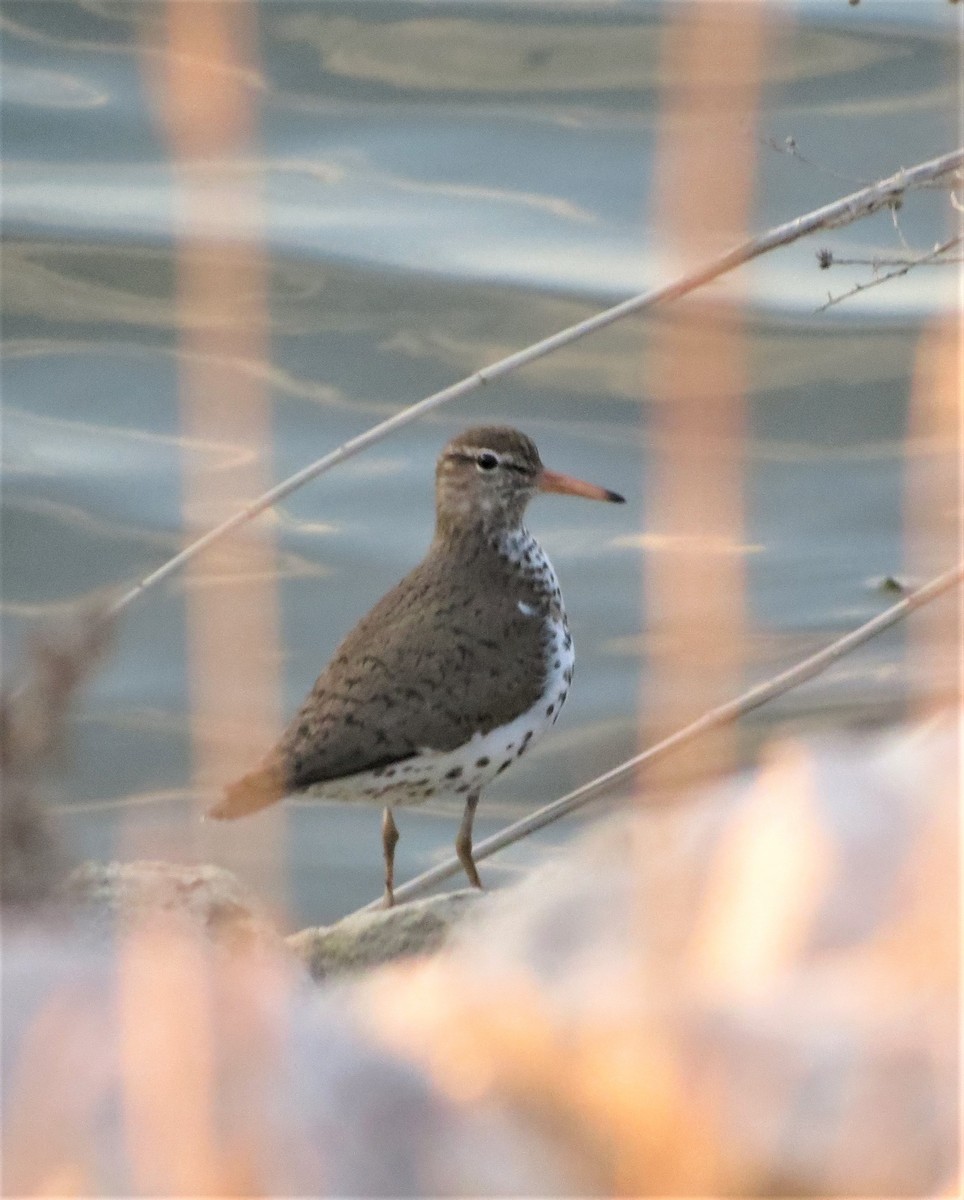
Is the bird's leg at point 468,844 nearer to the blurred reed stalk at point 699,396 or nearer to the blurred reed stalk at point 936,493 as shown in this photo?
the blurred reed stalk at point 699,396

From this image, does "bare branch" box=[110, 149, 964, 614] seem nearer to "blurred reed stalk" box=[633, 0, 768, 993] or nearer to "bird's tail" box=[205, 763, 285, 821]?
"bird's tail" box=[205, 763, 285, 821]

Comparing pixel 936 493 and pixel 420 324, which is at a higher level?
pixel 420 324

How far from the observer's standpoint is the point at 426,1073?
1.65 meters

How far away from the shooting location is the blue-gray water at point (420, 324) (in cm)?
657

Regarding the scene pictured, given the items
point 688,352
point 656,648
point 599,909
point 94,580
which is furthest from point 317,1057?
point 688,352

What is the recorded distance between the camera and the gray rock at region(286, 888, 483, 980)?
3.52m

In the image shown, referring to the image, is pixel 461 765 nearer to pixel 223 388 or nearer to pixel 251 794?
pixel 251 794

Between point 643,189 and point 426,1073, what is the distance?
294 inches

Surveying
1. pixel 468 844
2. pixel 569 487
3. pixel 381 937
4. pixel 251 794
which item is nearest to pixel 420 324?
pixel 569 487

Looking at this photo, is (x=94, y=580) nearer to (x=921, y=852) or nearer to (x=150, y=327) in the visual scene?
(x=150, y=327)

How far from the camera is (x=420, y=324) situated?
26.7 ft

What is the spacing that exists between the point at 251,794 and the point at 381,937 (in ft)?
2.58

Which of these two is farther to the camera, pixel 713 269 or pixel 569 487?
pixel 569 487

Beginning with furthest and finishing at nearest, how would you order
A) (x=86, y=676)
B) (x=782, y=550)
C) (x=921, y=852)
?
(x=782, y=550) → (x=86, y=676) → (x=921, y=852)
